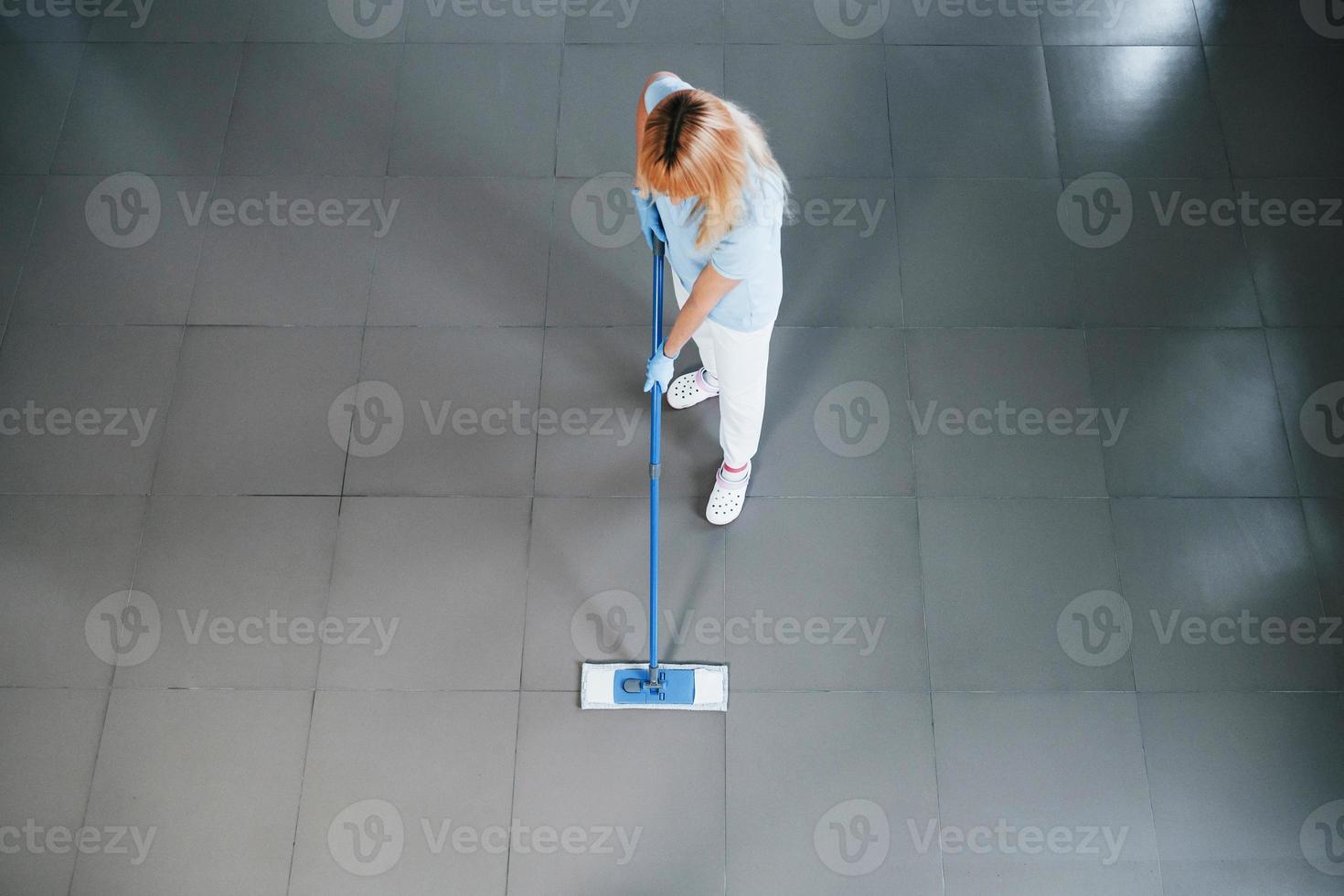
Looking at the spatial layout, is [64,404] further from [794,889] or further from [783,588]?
[794,889]

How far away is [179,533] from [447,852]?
1243 millimetres

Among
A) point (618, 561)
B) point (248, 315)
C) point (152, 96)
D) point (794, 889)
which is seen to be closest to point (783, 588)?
point (618, 561)

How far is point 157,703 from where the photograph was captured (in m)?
2.29

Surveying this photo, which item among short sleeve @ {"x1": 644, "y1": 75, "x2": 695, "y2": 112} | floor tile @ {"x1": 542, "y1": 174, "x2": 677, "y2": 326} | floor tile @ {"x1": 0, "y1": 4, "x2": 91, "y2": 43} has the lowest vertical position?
short sleeve @ {"x1": 644, "y1": 75, "x2": 695, "y2": 112}

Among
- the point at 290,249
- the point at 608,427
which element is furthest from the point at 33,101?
the point at 608,427

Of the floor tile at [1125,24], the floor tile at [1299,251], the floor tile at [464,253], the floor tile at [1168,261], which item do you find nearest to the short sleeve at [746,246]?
the floor tile at [464,253]

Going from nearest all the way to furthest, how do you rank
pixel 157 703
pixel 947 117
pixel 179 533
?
pixel 157 703 < pixel 179 533 < pixel 947 117

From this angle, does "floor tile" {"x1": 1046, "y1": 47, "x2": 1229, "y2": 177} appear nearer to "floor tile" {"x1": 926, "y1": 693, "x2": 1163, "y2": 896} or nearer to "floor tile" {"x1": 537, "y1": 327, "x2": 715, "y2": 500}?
"floor tile" {"x1": 537, "y1": 327, "x2": 715, "y2": 500}
